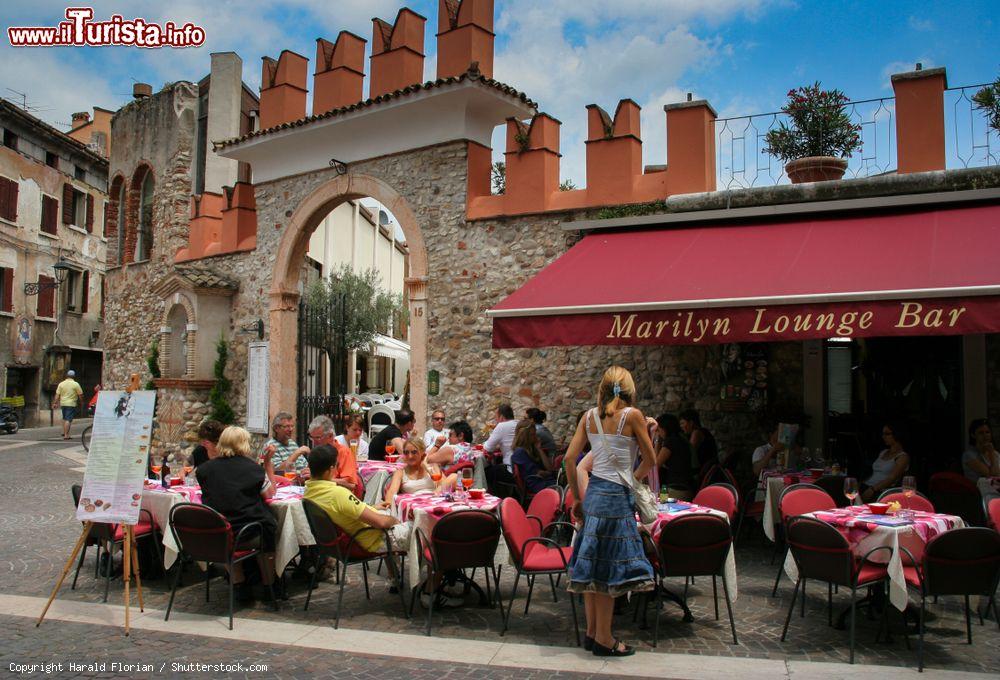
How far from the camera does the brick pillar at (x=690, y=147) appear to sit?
9.33 metres

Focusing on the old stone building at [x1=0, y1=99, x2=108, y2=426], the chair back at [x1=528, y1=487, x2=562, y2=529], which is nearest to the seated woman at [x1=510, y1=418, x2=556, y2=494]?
the chair back at [x1=528, y1=487, x2=562, y2=529]

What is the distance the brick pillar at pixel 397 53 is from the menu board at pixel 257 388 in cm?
504

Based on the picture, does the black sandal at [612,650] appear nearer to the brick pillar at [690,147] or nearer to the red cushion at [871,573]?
the red cushion at [871,573]

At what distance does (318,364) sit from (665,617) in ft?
32.4

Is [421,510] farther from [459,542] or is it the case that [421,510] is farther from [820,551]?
[820,551]

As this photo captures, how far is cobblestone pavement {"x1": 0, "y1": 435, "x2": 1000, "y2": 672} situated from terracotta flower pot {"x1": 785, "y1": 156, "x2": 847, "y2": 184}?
418 cm

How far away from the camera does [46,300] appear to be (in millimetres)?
26078

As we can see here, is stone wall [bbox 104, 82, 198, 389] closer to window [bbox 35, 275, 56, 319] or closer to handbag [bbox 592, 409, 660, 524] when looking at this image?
window [bbox 35, 275, 56, 319]

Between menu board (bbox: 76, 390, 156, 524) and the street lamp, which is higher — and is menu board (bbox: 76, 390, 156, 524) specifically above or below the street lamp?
below

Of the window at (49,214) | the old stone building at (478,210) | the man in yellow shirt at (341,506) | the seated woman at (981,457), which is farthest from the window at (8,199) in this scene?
the seated woman at (981,457)

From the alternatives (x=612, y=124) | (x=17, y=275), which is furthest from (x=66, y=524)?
(x=17, y=275)

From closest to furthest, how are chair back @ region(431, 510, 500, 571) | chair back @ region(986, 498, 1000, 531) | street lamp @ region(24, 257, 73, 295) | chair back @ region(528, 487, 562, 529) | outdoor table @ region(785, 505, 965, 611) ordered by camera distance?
outdoor table @ region(785, 505, 965, 611)
chair back @ region(431, 510, 500, 571)
chair back @ region(986, 498, 1000, 531)
chair back @ region(528, 487, 562, 529)
street lamp @ region(24, 257, 73, 295)

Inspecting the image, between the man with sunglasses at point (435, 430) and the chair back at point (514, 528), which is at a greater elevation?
the man with sunglasses at point (435, 430)

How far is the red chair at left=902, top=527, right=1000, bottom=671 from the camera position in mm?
4711
